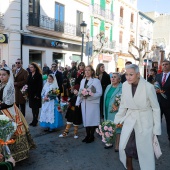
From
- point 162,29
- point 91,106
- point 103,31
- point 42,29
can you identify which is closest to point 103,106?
point 91,106

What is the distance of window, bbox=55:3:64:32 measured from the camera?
2042 centimetres

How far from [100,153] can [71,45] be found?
696 inches

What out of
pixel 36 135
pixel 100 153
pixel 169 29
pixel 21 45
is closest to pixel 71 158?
pixel 100 153

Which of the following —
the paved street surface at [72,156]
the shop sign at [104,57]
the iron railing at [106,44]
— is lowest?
the paved street surface at [72,156]

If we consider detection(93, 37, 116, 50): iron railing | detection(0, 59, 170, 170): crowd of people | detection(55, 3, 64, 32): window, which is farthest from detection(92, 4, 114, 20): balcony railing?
detection(0, 59, 170, 170): crowd of people

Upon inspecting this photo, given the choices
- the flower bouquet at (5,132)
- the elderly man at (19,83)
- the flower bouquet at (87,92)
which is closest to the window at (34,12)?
the elderly man at (19,83)

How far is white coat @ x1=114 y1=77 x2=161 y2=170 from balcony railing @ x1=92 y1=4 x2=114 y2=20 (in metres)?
23.4

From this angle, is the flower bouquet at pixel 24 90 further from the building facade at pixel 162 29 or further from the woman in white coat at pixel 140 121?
the building facade at pixel 162 29

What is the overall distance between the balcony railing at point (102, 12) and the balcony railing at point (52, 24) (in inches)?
184

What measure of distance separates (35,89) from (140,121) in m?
4.50

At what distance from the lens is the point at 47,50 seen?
19641 millimetres

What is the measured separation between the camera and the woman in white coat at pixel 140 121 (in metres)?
3.77

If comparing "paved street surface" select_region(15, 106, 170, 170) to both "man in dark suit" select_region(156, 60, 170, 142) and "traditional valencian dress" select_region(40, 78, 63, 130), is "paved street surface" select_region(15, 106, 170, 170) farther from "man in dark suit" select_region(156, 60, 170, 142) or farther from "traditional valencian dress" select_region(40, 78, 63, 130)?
"man in dark suit" select_region(156, 60, 170, 142)

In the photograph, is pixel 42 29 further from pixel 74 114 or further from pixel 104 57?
pixel 74 114
